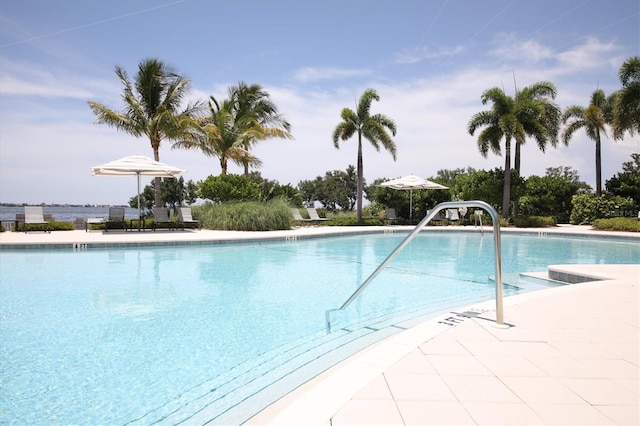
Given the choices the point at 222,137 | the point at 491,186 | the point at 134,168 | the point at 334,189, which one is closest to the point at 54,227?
the point at 134,168

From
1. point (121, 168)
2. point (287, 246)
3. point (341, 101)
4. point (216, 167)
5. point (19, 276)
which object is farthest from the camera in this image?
point (216, 167)

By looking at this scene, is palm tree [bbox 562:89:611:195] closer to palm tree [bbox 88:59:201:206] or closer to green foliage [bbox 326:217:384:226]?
green foliage [bbox 326:217:384:226]

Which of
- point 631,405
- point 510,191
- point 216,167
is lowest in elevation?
point 631,405

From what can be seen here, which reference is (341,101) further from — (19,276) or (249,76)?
(19,276)

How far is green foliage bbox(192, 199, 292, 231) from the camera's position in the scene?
1609 centimetres

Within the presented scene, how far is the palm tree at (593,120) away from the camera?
23281 millimetres

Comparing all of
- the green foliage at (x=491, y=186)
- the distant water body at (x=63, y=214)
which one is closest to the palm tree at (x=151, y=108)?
the distant water body at (x=63, y=214)

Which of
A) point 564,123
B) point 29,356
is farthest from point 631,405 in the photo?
point 564,123

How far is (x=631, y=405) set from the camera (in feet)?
7.24

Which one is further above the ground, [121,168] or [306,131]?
[306,131]

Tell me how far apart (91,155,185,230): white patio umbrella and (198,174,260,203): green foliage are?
9.60 feet

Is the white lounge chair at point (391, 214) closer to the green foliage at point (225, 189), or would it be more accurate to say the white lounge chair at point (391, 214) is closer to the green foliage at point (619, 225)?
the green foliage at point (225, 189)

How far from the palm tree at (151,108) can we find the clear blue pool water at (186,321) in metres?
8.97

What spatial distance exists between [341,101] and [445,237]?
937 cm
